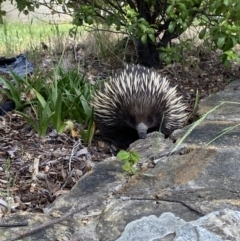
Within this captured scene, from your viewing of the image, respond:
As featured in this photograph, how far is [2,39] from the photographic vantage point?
7.39 metres

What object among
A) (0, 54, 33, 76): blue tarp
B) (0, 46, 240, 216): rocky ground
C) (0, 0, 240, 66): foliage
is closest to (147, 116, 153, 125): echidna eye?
(0, 46, 240, 216): rocky ground

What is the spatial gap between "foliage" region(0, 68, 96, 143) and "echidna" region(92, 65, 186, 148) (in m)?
0.14

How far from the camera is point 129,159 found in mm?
2896

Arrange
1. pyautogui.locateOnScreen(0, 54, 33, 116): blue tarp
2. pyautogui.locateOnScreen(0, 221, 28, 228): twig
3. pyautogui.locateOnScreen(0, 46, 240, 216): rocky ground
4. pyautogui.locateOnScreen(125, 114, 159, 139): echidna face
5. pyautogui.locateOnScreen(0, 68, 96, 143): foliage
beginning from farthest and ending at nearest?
1. pyautogui.locateOnScreen(0, 54, 33, 116): blue tarp
2. pyautogui.locateOnScreen(125, 114, 159, 139): echidna face
3. pyautogui.locateOnScreen(0, 68, 96, 143): foliage
4. pyautogui.locateOnScreen(0, 46, 240, 216): rocky ground
5. pyautogui.locateOnScreen(0, 221, 28, 228): twig

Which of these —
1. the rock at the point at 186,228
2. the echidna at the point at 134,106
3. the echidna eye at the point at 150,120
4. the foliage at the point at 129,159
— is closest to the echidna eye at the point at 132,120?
the echidna at the point at 134,106

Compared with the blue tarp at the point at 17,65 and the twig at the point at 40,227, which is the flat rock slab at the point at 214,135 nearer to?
the twig at the point at 40,227

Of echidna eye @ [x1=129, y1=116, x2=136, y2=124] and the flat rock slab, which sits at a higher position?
the flat rock slab

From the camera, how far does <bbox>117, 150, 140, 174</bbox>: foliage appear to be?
2836mm

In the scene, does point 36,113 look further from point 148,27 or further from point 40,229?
point 40,229

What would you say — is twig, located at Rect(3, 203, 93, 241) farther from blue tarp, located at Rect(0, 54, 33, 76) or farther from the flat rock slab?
blue tarp, located at Rect(0, 54, 33, 76)

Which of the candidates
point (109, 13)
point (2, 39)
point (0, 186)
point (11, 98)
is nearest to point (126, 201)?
point (0, 186)

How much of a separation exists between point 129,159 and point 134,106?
145cm

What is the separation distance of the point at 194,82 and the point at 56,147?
2277 mm

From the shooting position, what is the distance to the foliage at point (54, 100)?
3.96 m
